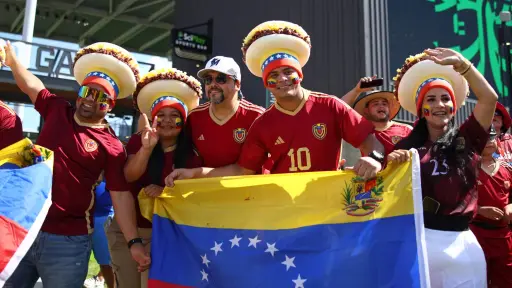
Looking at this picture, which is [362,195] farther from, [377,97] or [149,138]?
[377,97]

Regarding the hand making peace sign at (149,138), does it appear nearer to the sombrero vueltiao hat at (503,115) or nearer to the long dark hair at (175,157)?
the long dark hair at (175,157)

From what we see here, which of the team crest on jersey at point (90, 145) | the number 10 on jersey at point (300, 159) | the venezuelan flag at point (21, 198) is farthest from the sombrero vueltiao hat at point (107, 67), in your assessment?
the number 10 on jersey at point (300, 159)

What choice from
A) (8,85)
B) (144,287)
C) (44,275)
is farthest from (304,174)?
(8,85)

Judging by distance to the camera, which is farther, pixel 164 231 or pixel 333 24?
pixel 333 24

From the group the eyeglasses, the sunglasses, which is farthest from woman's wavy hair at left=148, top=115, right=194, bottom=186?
the sunglasses

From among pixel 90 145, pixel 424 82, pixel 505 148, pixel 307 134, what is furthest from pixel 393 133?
pixel 90 145

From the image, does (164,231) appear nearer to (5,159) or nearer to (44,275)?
(44,275)

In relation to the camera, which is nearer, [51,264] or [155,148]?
[51,264]

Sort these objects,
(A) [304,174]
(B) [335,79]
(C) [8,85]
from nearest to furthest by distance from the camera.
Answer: (A) [304,174], (B) [335,79], (C) [8,85]

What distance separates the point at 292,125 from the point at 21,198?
186cm

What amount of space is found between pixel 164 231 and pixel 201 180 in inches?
19.0

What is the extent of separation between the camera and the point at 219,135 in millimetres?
3857

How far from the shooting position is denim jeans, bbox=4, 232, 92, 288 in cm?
314

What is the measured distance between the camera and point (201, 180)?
3.47 metres
